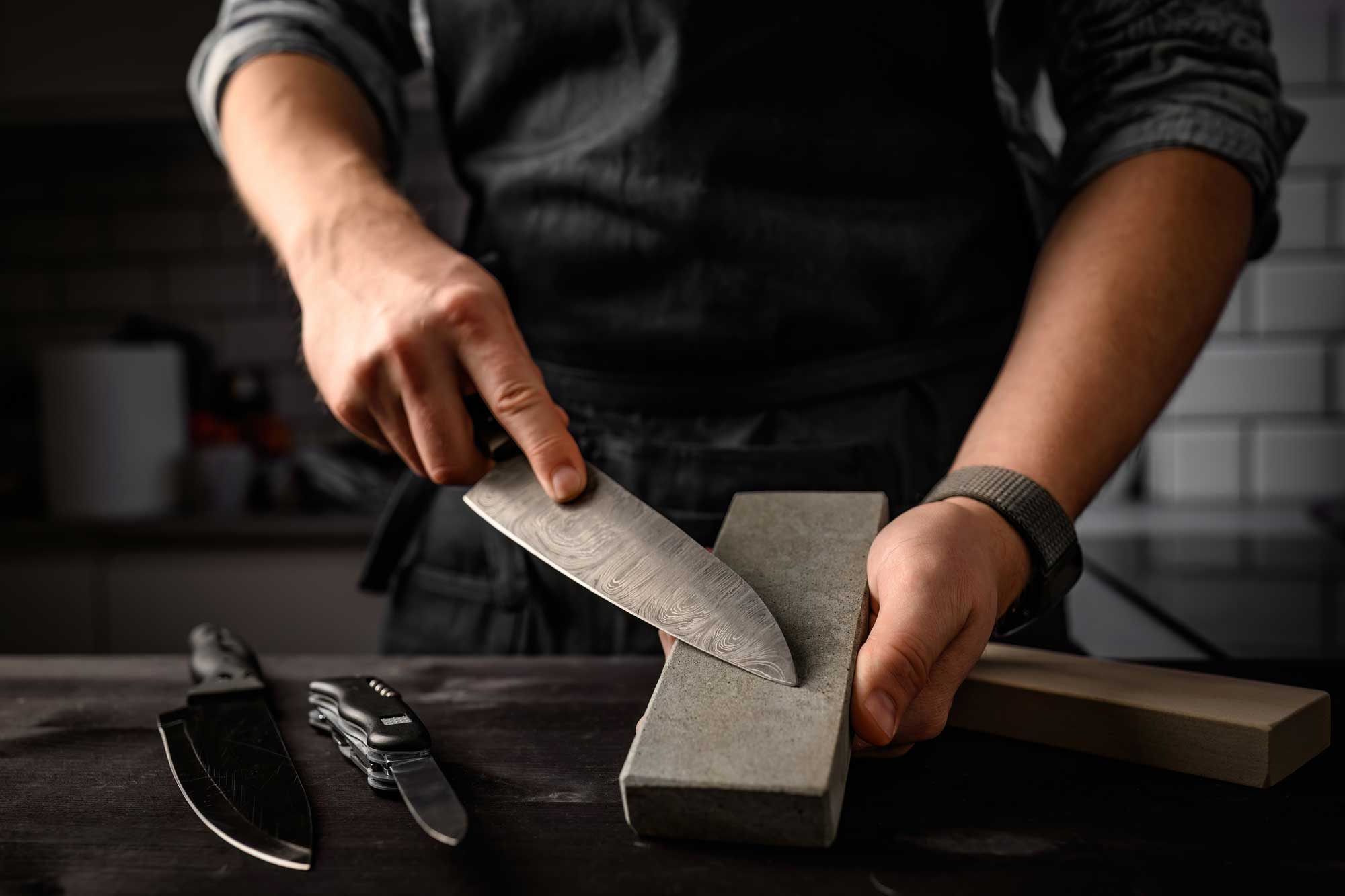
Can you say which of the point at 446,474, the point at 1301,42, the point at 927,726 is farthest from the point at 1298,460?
the point at 446,474

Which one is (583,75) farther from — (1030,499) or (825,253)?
(1030,499)

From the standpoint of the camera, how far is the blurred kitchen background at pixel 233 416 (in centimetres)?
122

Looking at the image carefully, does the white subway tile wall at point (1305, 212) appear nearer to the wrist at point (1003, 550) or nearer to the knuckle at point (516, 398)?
the wrist at point (1003, 550)

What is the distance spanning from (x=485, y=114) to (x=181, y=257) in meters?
1.75

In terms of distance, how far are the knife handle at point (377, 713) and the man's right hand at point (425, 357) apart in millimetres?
130

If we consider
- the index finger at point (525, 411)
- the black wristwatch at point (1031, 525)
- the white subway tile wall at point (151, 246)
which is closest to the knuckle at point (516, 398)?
the index finger at point (525, 411)

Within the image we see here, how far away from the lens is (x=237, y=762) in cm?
52

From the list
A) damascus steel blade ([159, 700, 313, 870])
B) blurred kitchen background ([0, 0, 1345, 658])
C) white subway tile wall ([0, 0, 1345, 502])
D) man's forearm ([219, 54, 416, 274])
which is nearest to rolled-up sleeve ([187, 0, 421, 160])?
man's forearm ([219, 54, 416, 274])

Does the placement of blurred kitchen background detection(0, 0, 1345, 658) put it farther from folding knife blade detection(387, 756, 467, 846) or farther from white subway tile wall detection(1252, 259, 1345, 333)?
folding knife blade detection(387, 756, 467, 846)

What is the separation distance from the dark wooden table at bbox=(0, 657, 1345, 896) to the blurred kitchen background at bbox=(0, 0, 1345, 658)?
10.4 inches

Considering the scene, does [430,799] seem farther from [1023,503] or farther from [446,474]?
[1023,503]

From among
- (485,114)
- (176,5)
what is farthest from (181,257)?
(485,114)

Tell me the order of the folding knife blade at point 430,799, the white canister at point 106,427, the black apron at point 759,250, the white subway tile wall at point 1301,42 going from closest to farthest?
the folding knife blade at point 430,799 → the black apron at point 759,250 → the white subway tile wall at point 1301,42 → the white canister at point 106,427

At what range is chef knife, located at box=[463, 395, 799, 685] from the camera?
1.60 feet
